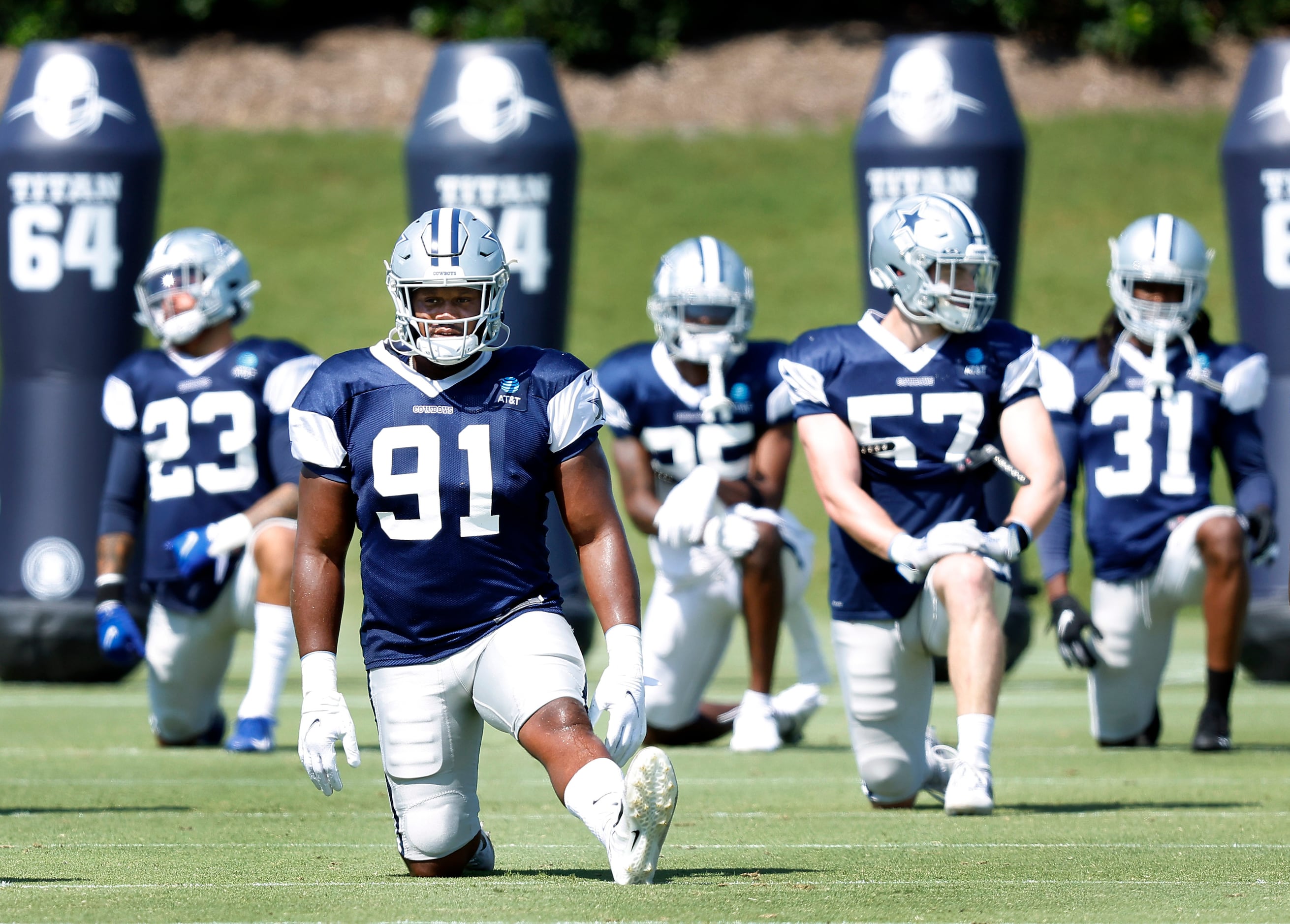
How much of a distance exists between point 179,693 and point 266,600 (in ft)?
1.73

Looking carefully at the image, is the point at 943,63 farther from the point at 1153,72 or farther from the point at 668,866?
the point at 1153,72

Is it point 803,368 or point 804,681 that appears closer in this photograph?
point 803,368

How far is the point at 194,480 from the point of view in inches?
265

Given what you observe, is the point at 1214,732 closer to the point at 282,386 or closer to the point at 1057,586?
the point at 1057,586

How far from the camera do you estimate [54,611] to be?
849cm

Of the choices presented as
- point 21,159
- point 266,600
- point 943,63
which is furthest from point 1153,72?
point 266,600

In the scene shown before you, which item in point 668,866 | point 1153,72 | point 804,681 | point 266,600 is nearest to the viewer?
point 668,866

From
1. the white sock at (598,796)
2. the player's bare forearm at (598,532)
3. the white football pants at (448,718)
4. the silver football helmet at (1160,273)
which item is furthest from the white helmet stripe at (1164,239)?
the white sock at (598,796)

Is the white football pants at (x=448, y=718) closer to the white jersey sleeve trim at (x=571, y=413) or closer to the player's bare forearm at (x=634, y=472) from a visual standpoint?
the white jersey sleeve trim at (x=571, y=413)

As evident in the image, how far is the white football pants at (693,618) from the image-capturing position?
22.1ft

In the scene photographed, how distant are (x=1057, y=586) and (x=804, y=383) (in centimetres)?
169

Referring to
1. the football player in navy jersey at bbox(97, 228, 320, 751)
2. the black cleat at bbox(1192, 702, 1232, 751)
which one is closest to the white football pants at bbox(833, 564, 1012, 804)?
the black cleat at bbox(1192, 702, 1232, 751)

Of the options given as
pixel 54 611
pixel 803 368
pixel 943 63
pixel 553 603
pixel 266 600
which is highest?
pixel 943 63

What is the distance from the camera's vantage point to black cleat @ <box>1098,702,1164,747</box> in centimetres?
650
